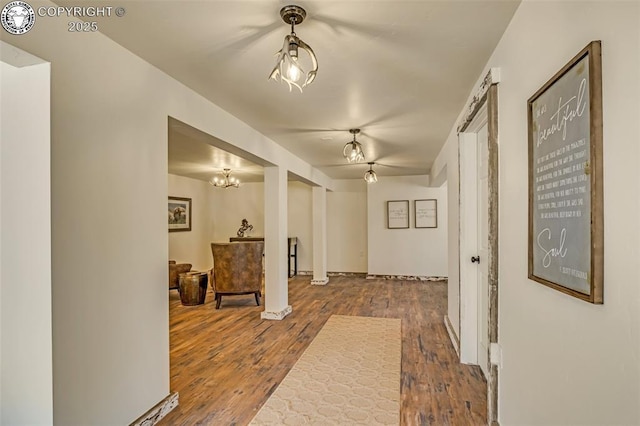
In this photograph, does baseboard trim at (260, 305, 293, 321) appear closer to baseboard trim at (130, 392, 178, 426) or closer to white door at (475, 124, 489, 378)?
baseboard trim at (130, 392, 178, 426)

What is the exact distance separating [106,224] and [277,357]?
205 cm

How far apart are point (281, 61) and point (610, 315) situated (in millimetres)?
1557

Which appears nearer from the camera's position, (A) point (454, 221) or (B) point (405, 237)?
(A) point (454, 221)

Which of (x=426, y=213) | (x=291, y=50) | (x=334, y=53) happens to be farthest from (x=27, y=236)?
(x=426, y=213)

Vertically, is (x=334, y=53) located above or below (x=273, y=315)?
above

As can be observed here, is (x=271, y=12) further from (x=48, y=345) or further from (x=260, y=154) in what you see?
(x=260, y=154)

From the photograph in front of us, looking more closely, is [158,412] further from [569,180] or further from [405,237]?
[405,237]

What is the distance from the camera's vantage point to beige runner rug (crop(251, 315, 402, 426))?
2305 millimetres

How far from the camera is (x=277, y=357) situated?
3344mm

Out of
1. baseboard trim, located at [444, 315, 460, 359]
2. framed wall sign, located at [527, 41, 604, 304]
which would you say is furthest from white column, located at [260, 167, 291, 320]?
framed wall sign, located at [527, 41, 604, 304]

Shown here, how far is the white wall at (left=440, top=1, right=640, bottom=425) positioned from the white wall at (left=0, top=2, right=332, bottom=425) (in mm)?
2077

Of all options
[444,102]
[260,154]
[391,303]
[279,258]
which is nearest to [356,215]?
[391,303]

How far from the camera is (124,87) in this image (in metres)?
2.07

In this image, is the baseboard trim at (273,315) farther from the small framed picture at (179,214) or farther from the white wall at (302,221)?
the white wall at (302,221)
